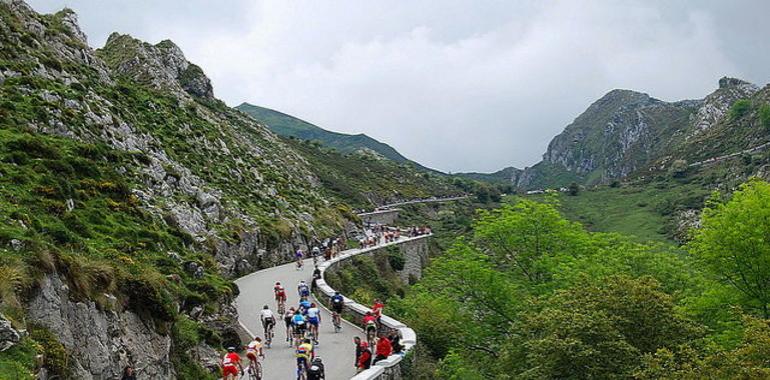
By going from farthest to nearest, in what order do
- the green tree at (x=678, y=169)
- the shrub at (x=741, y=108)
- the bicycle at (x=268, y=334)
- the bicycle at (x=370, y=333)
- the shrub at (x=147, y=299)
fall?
the shrub at (x=741, y=108)
the green tree at (x=678, y=169)
the bicycle at (x=268, y=334)
the bicycle at (x=370, y=333)
the shrub at (x=147, y=299)

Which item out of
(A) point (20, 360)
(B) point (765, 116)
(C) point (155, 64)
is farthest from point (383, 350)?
(B) point (765, 116)

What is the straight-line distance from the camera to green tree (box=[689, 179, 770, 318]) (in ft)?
67.9

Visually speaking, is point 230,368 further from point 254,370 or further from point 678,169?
point 678,169

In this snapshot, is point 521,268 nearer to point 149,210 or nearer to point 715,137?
point 149,210

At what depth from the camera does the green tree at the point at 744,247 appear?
67.9 feet

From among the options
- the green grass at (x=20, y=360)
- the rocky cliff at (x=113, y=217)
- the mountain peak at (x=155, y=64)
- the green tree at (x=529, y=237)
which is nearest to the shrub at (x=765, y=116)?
the rocky cliff at (x=113, y=217)

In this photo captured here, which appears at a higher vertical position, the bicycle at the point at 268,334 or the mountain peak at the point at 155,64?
the mountain peak at the point at 155,64

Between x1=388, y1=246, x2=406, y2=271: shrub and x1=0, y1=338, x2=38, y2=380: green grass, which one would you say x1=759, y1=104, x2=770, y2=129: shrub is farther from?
x1=0, y1=338, x2=38, y2=380: green grass

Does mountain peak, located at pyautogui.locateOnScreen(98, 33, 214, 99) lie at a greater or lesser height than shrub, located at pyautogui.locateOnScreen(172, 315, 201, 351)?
greater

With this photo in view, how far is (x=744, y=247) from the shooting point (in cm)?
2117

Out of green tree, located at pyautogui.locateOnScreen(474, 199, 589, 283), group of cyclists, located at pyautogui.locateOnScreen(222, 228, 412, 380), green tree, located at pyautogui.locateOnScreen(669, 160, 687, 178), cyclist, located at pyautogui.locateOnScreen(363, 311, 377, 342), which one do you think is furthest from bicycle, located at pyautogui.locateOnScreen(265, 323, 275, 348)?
green tree, located at pyautogui.locateOnScreen(669, 160, 687, 178)

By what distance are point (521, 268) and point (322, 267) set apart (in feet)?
39.0

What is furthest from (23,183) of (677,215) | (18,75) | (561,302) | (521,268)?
(677,215)

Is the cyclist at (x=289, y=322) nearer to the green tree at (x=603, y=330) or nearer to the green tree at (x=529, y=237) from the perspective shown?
the green tree at (x=603, y=330)
